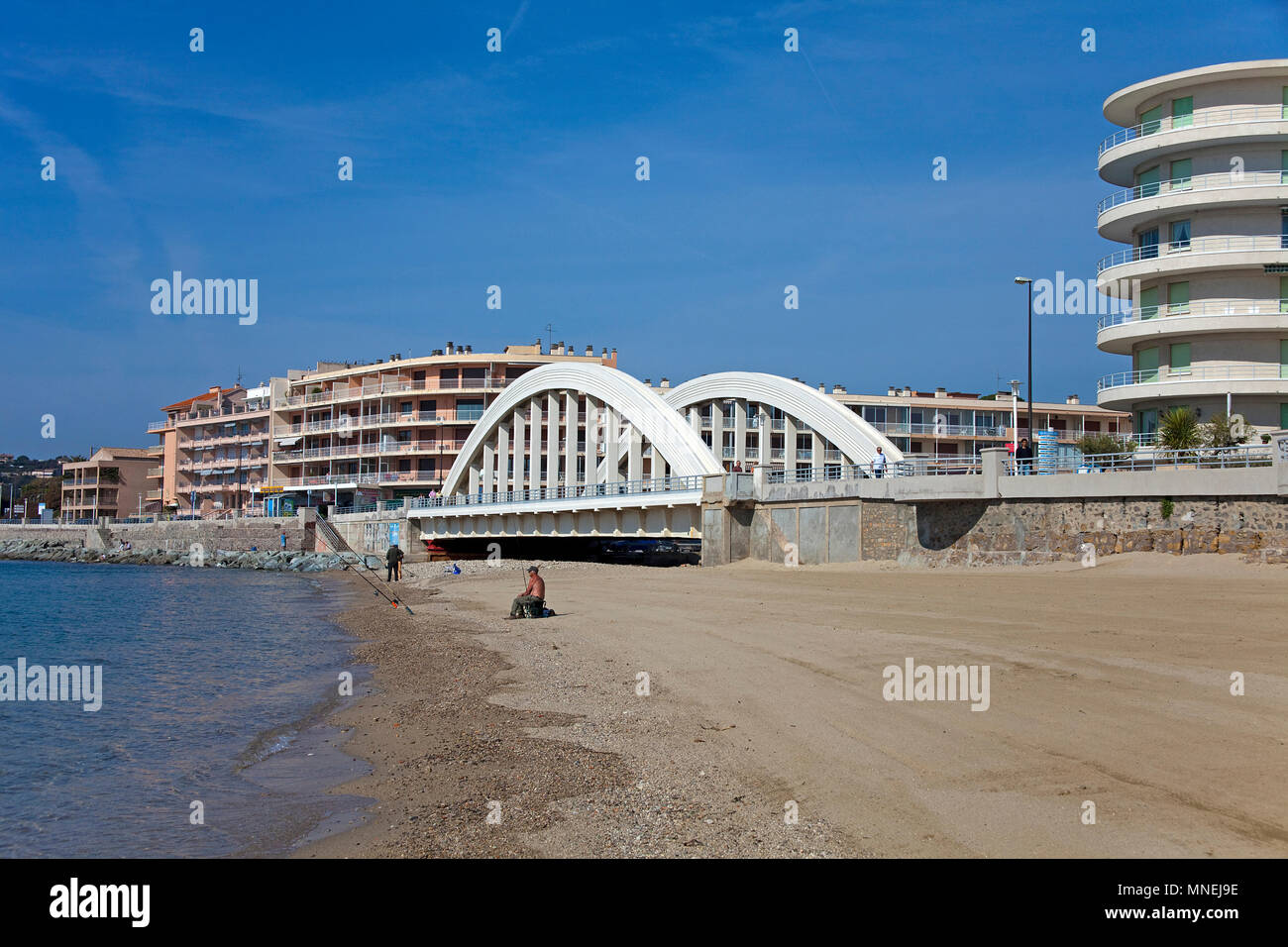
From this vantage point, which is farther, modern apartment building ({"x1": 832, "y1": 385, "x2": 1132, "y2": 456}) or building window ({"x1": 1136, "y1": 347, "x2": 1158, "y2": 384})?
modern apartment building ({"x1": 832, "y1": 385, "x2": 1132, "y2": 456})

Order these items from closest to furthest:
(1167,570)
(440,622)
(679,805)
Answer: (679,805) < (1167,570) < (440,622)

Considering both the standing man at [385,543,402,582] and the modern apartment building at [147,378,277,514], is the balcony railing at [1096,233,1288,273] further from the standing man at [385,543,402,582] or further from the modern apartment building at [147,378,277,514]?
the modern apartment building at [147,378,277,514]

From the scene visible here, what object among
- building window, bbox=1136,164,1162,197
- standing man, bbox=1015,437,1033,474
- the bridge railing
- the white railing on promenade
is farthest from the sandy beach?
building window, bbox=1136,164,1162,197

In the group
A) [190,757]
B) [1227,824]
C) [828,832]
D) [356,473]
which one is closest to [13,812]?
[190,757]

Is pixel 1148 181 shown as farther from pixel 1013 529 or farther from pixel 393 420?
pixel 393 420

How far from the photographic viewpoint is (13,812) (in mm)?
9836

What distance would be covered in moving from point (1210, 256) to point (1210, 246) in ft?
2.62

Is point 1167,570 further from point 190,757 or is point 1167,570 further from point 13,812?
point 13,812

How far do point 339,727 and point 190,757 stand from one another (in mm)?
2063

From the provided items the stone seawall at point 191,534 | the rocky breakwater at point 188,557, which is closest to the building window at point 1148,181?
the rocky breakwater at point 188,557

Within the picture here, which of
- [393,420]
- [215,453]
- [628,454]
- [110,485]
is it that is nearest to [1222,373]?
[628,454]

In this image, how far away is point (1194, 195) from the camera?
36281 mm

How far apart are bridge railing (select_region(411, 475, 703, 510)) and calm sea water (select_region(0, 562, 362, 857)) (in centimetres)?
1546

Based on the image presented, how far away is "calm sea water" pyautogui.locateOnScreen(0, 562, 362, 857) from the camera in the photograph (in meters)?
9.03
